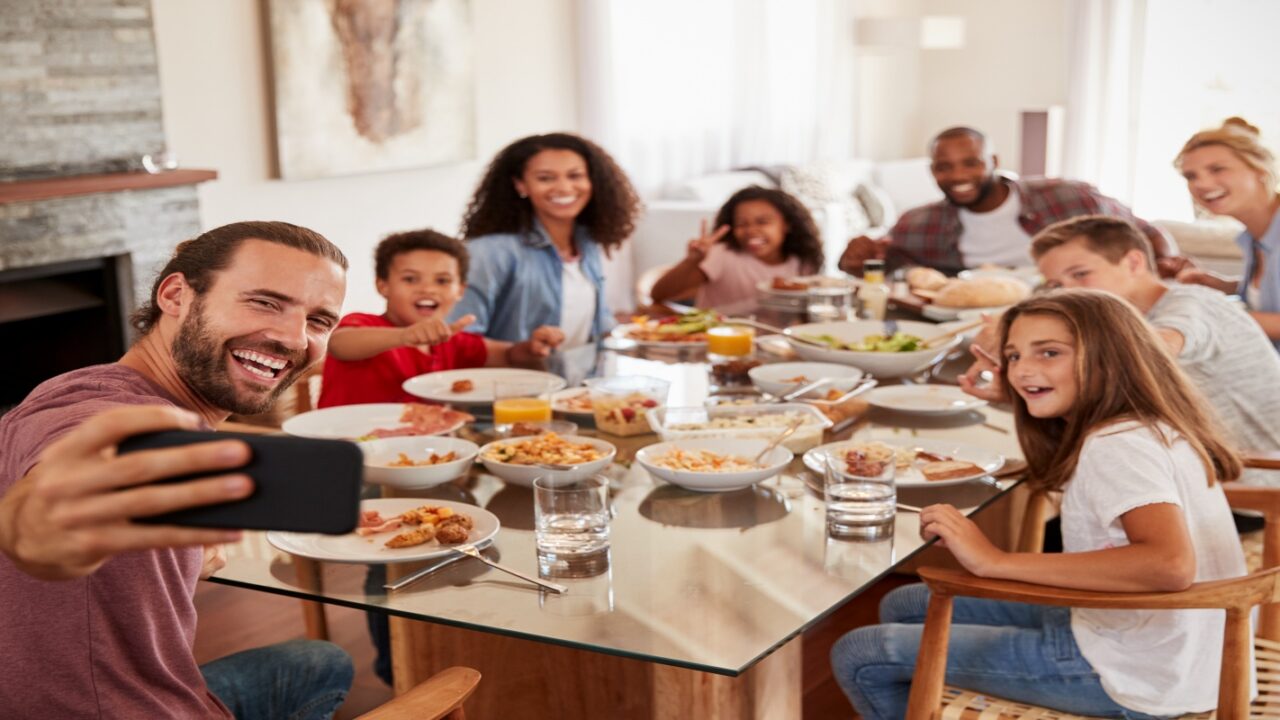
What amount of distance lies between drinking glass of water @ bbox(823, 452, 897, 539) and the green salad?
95 centimetres

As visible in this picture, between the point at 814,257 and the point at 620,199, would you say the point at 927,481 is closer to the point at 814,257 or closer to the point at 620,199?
the point at 620,199

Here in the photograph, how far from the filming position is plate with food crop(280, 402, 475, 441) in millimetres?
2186

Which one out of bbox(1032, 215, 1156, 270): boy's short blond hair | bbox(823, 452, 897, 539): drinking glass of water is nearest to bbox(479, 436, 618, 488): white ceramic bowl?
bbox(823, 452, 897, 539): drinking glass of water

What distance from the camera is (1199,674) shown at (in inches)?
69.2

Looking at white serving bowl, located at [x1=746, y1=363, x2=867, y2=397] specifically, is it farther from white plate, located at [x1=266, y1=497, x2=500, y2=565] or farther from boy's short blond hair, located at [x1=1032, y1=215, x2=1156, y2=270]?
white plate, located at [x1=266, y1=497, x2=500, y2=565]

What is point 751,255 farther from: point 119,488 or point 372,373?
point 119,488

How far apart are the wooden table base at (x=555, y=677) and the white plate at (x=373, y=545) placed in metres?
0.30

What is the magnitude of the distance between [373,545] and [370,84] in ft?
13.1

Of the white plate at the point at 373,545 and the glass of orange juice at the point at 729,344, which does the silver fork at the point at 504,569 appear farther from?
the glass of orange juice at the point at 729,344

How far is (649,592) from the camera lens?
154 cm

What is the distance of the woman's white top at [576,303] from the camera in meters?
3.38

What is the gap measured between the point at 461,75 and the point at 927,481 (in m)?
4.37

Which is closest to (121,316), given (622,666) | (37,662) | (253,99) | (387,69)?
(253,99)

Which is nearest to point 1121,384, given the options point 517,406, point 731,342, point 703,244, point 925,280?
point 517,406
